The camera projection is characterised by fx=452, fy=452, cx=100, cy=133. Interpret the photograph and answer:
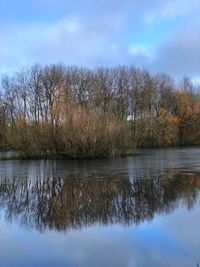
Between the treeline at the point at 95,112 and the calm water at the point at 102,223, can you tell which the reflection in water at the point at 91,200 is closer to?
the calm water at the point at 102,223

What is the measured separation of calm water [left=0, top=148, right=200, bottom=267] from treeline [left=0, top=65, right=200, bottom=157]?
66.8ft

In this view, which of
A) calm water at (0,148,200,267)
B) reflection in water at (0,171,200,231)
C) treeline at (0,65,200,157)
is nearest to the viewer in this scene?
calm water at (0,148,200,267)

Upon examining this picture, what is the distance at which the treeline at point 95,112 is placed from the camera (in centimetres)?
4184

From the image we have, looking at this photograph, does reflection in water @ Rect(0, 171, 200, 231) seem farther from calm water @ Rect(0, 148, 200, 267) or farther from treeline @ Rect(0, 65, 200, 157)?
treeline @ Rect(0, 65, 200, 157)

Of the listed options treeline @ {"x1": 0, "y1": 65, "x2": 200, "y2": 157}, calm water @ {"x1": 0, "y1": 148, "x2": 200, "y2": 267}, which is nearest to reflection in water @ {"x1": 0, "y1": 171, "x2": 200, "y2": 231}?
calm water @ {"x1": 0, "y1": 148, "x2": 200, "y2": 267}

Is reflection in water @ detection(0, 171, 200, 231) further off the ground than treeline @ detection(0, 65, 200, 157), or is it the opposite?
treeline @ detection(0, 65, 200, 157)

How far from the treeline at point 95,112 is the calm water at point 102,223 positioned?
2035 cm

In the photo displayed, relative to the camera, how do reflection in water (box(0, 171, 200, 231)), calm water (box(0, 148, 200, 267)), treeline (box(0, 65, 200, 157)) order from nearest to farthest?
1. calm water (box(0, 148, 200, 267))
2. reflection in water (box(0, 171, 200, 231))
3. treeline (box(0, 65, 200, 157))

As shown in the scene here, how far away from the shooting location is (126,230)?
460 inches

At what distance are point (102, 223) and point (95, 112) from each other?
3094 cm

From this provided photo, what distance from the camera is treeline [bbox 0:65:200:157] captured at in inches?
1647

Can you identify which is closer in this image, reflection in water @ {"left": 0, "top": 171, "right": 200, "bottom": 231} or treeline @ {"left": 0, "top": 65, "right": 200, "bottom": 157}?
reflection in water @ {"left": 0, "top": 171, "right": 200, "bottom": 231}

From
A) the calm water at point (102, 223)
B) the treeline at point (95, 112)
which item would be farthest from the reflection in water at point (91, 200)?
the treeline at point (95, 112)

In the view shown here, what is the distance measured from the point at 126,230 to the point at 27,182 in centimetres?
1223
